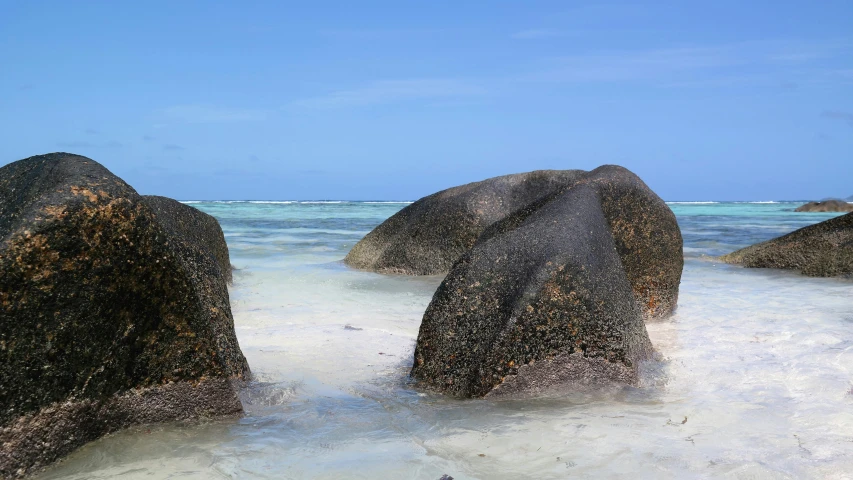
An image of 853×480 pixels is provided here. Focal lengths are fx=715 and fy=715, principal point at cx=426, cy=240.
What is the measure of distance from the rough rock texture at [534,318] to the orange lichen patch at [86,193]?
180cm

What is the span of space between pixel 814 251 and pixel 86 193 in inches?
329

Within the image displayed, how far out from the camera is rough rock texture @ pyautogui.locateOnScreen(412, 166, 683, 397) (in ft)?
11.7

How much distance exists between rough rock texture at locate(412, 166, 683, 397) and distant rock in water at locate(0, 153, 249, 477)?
1.11m

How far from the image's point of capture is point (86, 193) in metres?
2.81

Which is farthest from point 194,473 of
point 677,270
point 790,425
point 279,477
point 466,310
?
point 677,270

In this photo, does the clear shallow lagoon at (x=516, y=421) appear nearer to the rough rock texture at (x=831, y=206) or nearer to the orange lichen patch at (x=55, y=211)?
the orange lichen patch at (x=55, y=211)

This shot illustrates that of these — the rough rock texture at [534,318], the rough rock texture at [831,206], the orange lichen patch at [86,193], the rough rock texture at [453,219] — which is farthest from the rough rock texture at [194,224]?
the rough rock texture at [831,206]

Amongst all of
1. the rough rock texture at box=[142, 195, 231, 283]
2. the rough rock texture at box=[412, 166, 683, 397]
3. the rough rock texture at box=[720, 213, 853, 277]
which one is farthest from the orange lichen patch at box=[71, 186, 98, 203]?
the rough rock texture at box=[720, 213, 853, 277]

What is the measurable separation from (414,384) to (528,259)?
35.4 inches

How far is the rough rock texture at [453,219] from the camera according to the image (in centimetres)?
839

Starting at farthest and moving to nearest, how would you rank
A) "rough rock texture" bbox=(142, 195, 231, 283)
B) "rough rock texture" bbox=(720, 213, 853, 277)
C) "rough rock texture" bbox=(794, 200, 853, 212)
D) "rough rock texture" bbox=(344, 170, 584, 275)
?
"rough rock texture" bbox=(794, 200, 853, 212) → "rough rock texture" bbox=(344, 170, 584, 275) → "rough rock texture" bbox=(720, 213, 853, 277) → "rough rock texture" bbox=(142, 195, 231, 283)

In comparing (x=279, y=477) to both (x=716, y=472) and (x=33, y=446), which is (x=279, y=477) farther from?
(x=716, y=472)

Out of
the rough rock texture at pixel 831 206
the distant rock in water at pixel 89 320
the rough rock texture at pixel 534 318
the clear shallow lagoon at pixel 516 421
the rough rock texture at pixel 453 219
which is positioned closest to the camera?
the distant rock in water at pixel 89 320

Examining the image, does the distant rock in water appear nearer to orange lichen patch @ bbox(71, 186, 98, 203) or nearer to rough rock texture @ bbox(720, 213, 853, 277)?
orange lichen patch @ bbox(71, 186, 98, 203)
